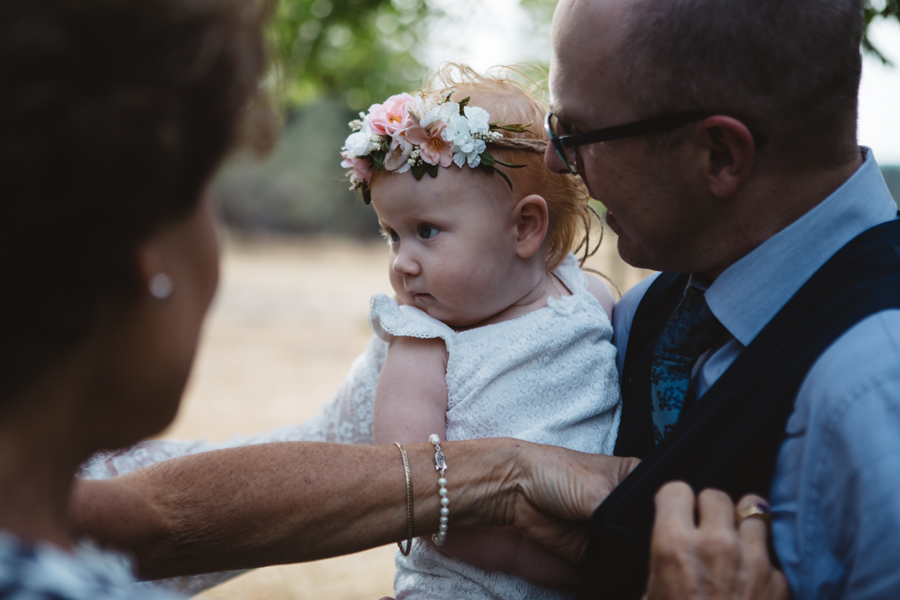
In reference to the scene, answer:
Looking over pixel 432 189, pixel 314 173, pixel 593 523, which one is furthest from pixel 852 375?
pixel 314 173

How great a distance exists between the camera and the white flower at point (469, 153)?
A: 214cm

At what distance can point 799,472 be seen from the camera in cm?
145

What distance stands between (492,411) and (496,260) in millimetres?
480

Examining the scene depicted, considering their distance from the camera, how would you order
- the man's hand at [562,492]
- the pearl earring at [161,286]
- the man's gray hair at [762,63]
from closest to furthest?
the pearl earring at [161,286] < the man's gray hair at [762,63] < the man's hand at [562,492]

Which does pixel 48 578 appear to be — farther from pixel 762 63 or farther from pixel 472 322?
pixel 762 63

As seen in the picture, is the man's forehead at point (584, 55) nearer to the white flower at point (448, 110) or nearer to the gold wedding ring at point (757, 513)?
the white flower at point (448, 110)

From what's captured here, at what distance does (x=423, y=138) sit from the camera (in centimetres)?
217

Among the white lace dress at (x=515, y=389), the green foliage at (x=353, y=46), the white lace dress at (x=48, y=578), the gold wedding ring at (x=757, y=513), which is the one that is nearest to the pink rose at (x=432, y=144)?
the white lace dress at (x=515, y=389)

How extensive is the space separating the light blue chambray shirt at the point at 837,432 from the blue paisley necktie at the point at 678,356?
0.39ft

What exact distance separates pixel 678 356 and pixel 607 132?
635 millimetres

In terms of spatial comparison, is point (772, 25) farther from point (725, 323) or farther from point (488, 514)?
point (488, 514)

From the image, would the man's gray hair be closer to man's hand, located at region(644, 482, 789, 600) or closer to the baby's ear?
the baby's ear

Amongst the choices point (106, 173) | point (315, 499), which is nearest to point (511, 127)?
point (315, 499)

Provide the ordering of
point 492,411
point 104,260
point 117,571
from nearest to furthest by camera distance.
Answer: point 104,260 < point 117,571 < point 492,411
